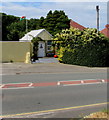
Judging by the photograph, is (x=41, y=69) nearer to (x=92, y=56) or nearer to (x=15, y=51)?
(x=92, y=56)

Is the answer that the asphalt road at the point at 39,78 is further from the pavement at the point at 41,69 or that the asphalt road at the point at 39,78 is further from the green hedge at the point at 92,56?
the green hedge at the point at 92,56

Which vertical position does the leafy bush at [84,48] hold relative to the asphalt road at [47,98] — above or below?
above

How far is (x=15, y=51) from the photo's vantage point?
2458 cm

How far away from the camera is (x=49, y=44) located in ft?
107

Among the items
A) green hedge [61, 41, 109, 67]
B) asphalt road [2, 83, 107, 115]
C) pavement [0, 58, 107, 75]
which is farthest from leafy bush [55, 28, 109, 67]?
asphalt road [2, 83, 107, 115]

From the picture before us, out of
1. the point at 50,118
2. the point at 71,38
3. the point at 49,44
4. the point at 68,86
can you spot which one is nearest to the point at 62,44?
the point at 71,38

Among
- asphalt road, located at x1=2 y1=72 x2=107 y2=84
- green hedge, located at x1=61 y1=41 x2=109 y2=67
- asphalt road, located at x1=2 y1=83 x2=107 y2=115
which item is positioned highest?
green hedge, located at x1=61 y1=41 x2=109 y2=67

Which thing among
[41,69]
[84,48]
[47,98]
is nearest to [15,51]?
Answer: [41,69]

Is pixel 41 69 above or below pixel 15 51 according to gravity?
below

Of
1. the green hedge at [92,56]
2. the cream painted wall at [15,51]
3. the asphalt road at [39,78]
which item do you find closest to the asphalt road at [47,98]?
the asphalt road at [39,78]

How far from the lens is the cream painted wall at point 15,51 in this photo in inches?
960

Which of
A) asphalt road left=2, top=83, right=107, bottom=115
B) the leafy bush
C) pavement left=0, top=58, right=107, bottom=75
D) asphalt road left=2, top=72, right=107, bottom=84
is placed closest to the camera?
asphalt road left=2, top=83, right=107, bottom=115

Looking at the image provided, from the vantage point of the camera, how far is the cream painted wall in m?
24.4

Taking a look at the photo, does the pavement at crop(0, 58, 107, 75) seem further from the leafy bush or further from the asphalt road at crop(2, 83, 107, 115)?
the asphalt road at crop(2, 83, 107, 115)
